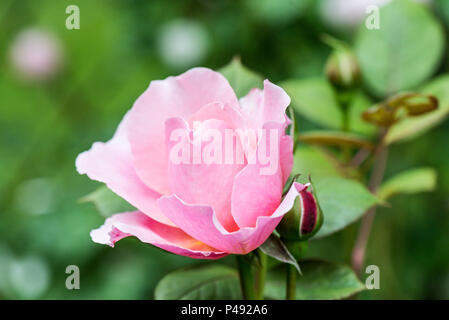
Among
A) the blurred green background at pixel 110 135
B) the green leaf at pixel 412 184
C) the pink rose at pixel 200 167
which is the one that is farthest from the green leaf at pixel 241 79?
the blurred green background at pixel 110 135

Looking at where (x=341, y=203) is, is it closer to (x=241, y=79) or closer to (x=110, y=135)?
(x=241, y=79)

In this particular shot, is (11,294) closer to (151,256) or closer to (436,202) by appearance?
(151,256)

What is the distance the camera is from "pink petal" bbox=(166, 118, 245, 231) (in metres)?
0.26

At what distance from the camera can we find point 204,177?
0.85 ft

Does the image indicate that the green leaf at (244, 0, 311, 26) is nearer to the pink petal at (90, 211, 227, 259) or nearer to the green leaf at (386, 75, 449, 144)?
the green leaf at (386, 75, 449, 144)

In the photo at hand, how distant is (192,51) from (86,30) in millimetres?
674

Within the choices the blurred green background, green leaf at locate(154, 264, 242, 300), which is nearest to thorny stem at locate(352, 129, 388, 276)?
green leaf at locate(154, 264, 242, 300)

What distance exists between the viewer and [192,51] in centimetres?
101

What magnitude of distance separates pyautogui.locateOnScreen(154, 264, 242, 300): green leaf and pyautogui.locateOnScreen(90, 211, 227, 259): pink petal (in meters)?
0.04

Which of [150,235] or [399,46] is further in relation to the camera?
[399,46]

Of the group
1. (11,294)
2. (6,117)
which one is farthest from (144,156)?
(6,117)

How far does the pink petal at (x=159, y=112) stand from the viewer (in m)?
0.29

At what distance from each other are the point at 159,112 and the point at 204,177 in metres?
0.05

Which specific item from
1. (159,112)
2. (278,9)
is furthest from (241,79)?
(278,9)
